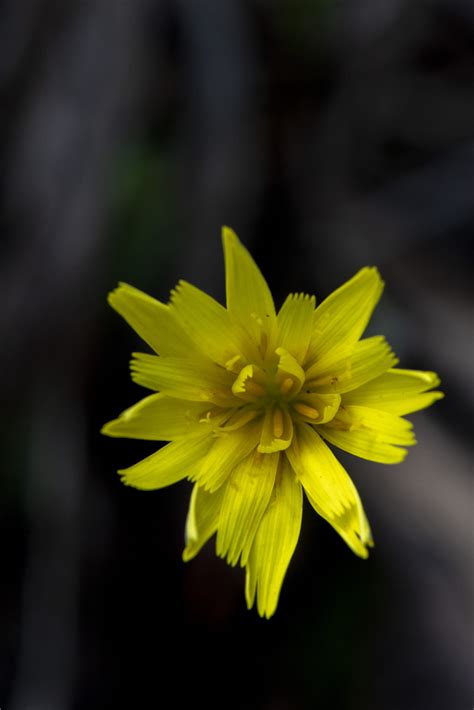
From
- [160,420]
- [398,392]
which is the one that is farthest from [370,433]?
[160,420]

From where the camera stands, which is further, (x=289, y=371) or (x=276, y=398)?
(x=276, y=398)

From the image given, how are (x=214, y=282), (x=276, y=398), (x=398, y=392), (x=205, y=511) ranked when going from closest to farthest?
1. (x=398, y=392)
2. (x=205, y=511)
3. (x=276, y=398)
4. (x=214, y=282)

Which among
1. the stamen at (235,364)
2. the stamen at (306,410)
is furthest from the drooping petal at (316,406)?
the stamen at (235,364)

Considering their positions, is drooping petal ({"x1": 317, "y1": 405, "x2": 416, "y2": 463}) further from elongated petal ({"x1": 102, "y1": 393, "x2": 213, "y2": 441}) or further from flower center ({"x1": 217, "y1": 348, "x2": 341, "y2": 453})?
elongated petal ({"x1": 102, "y1": 393, "x2": 213, "y2": 441})

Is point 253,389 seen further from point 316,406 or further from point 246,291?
point 246,291

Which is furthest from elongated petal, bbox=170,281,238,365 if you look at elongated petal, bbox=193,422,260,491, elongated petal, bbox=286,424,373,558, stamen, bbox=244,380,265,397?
elongated petal, bbox=286,424,373,558

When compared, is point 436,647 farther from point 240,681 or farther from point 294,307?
point 294,307
